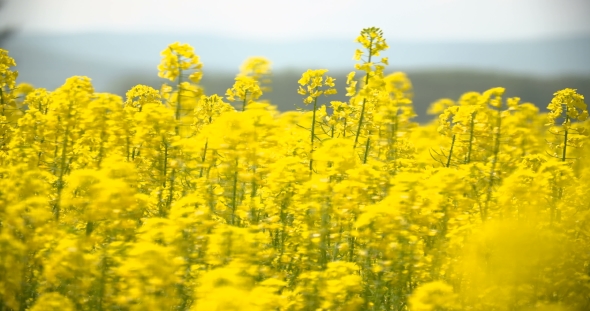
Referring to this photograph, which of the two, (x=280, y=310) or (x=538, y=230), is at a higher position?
(x=538, y=230)

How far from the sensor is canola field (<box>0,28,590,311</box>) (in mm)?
2770

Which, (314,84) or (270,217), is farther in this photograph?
(314,84)

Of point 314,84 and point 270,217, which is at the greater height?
point 314,84

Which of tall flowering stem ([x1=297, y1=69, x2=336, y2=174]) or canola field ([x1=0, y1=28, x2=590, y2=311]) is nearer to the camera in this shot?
canola field ([x1=0, y1=28, x2=590, y2=311])

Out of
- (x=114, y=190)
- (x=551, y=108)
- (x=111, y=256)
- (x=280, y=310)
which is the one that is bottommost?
(x=280, y=310)

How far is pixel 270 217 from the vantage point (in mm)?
3912

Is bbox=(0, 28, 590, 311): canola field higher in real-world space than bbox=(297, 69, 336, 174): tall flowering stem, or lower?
lower

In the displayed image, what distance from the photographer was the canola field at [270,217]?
277 centimetres

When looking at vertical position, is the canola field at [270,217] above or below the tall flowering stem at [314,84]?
below

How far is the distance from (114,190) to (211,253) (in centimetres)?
70

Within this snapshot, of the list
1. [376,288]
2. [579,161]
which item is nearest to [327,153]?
[376,288]

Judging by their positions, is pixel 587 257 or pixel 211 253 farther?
pixel 587 257

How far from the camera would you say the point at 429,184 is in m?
3.47

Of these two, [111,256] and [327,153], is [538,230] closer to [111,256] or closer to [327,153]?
[327,153]
